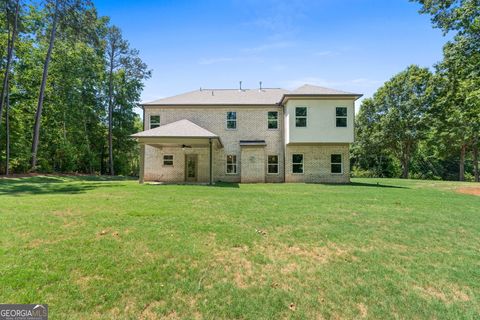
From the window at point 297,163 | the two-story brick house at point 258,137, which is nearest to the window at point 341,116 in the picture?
the two-story brick house at point 258,137

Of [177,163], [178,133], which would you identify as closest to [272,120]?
[178,133]

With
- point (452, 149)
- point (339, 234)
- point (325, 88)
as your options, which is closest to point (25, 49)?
point (325, 88)

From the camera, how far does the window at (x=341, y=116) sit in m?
17.8

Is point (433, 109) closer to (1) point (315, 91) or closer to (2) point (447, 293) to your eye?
(1) point (315, 91)

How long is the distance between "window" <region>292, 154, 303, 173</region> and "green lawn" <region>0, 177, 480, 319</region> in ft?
39.6

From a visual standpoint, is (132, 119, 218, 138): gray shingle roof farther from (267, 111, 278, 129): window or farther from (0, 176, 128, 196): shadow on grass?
(267, 111, 278, 129): window

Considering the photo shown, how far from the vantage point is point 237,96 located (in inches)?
853

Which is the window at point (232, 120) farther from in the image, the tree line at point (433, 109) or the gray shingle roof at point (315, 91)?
the tree line at point (433, 109)

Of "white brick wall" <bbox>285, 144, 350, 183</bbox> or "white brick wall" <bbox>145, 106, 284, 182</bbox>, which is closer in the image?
"white brick wall" <bbox>285, 144, 350, 183</bbox>

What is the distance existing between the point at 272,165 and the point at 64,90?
75.6 feet

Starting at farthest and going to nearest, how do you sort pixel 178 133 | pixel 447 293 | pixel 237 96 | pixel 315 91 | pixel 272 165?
pixel 237 96
pixel 272 165
pixel 315 91
pixel 178 133
pixel 447 293

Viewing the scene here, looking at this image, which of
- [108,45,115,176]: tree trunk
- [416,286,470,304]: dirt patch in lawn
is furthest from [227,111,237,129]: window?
[416,286,470,304]: dirt patch in lawn

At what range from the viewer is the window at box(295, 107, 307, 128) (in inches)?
706

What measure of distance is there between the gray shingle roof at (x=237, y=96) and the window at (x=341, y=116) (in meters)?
1.12
